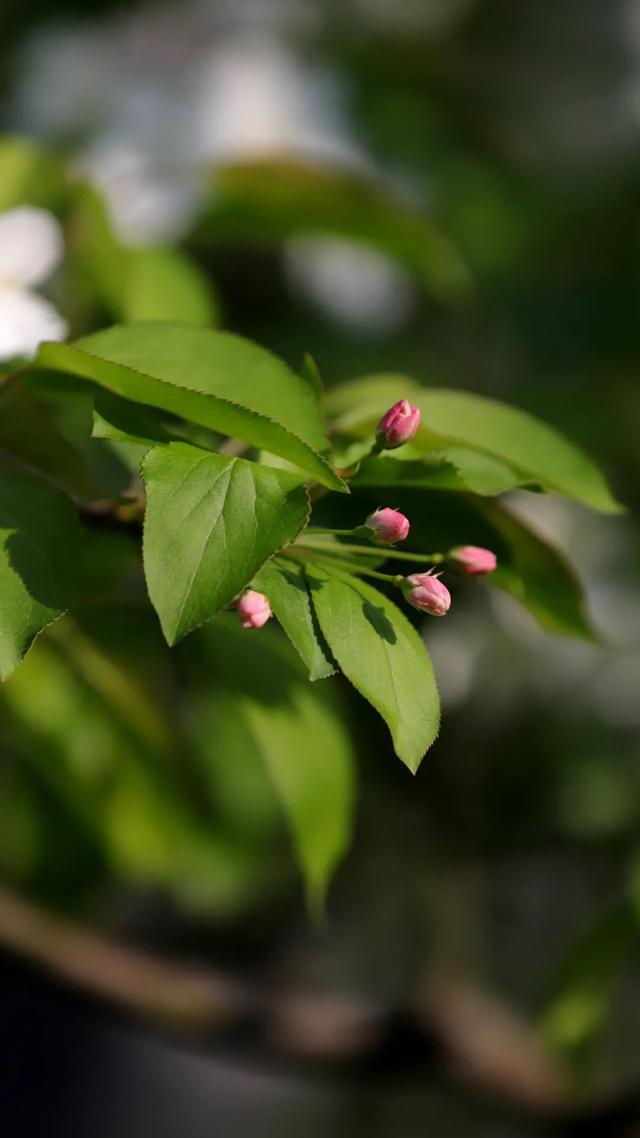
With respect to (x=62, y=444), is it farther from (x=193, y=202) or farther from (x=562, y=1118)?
(x=562, y=1118)

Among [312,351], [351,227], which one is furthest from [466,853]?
[351,227]

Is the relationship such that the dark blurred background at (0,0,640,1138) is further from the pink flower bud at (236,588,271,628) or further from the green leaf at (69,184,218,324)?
the pink flower bud at (236,588,271,628)

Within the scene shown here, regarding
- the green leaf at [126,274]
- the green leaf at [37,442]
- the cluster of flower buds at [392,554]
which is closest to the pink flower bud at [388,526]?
the cluster of flower buds at [392,554]

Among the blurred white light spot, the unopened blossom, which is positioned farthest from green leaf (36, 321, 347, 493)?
the blurred white light spot

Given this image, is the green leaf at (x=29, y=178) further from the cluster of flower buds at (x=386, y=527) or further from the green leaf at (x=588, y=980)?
the green leaf at (x=588, y=980)

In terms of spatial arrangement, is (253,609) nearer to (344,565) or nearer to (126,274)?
(344,565)

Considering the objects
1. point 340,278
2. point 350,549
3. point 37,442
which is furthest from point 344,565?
point 340,278
